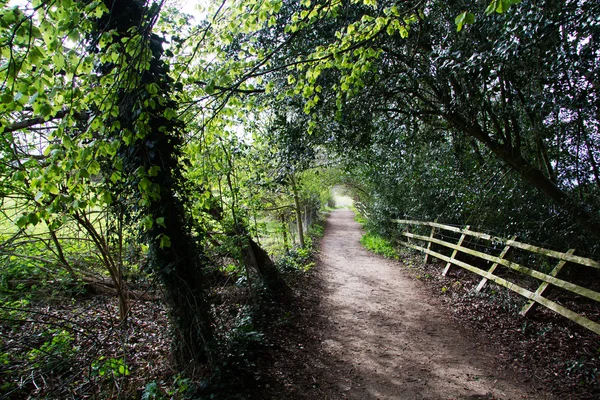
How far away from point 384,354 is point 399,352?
0.77 ft

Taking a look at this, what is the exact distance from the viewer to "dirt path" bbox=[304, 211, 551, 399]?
386 centimetres

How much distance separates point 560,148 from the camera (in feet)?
17.1

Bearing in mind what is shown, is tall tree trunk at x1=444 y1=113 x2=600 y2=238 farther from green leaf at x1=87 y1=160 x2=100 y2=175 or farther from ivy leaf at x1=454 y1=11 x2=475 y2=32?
green leaf at x1=87 y1=160 x2=100 y2=175

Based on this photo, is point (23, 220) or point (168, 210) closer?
A: point (23, 220)

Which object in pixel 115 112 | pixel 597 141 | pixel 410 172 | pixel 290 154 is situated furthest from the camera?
pixel 410 172

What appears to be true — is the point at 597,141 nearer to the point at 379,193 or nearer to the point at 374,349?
the point at 374,349

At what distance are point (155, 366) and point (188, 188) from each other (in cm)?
240

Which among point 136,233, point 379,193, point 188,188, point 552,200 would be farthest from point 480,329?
point 379,193

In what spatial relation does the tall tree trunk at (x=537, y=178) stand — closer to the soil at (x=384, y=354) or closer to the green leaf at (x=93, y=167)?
the soil at (x=384, y=354)

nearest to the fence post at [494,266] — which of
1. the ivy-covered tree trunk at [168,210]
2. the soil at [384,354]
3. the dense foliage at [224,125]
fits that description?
the dense foliage at [224,125]

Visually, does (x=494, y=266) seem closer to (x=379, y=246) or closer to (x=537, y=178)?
(x=537, y=178)

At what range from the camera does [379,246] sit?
12.7m

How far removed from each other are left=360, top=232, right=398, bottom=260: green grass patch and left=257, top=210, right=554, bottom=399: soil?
12.4ft

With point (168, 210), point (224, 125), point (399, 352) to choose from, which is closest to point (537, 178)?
point (399, 352)
